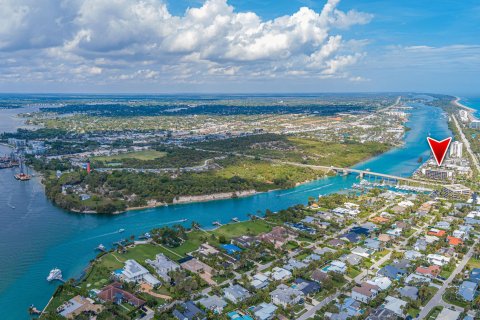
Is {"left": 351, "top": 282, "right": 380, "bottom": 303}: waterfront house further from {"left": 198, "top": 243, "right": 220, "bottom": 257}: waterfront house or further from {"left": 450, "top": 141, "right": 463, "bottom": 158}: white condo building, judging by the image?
{"left": 450, "top": 141, "right": 463, "bottom": 158}: white condo building

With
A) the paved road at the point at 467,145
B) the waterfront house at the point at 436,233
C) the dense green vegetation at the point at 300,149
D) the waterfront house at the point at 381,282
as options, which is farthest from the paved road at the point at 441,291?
the dense green vegetation at the point at 300,149

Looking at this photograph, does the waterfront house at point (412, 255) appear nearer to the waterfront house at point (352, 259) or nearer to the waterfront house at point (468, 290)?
the waterfront house at point (352, 259)

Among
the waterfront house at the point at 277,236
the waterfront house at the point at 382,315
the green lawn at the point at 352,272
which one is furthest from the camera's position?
the waterfront house at the point at 277,236

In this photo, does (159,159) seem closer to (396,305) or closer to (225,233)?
(225,233)

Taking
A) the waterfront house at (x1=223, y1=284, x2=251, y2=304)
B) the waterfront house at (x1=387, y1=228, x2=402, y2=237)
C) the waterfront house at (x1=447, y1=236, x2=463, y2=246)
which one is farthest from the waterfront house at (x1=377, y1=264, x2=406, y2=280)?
the waterfront house at (x1=223, y1=284, x2=251, y2=304)

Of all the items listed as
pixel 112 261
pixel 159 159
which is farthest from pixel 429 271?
pixel 159 159

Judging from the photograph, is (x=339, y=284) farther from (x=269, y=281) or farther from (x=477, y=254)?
(x=477, y=254)
